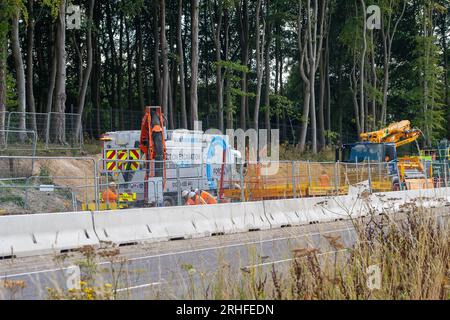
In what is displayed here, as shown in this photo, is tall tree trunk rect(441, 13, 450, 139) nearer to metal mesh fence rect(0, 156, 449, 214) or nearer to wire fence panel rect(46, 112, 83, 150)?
metal mesh fence rect(0, 156, 449, 214)

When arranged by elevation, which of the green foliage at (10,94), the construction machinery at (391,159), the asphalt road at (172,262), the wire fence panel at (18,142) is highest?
the green foliage at (10,94)

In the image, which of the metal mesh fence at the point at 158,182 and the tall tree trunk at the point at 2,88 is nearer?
the metal mesh fence at the point at 158,182

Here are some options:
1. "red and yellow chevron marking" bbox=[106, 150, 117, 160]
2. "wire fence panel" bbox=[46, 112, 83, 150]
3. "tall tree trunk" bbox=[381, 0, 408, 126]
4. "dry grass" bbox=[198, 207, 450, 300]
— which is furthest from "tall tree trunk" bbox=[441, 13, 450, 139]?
"dry grass" bbox=[198, 207, 450, 300]

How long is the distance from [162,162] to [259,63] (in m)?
24.8

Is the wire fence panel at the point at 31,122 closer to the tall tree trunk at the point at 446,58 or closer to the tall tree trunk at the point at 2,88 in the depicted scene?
the tall tree trunk at the point at 2,88

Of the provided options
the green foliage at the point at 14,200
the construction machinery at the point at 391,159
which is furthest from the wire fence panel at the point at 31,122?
the construction machinery at the point at 391,159

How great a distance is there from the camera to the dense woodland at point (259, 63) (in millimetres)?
43656

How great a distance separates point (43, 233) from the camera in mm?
13945

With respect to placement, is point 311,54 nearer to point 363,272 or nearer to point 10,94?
point 10,94

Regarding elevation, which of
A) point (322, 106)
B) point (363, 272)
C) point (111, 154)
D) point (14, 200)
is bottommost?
point (14, 200)

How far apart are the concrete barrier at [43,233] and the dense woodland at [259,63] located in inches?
908

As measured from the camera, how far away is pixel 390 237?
304 inches

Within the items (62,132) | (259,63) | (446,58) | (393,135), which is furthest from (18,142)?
(446,58)
